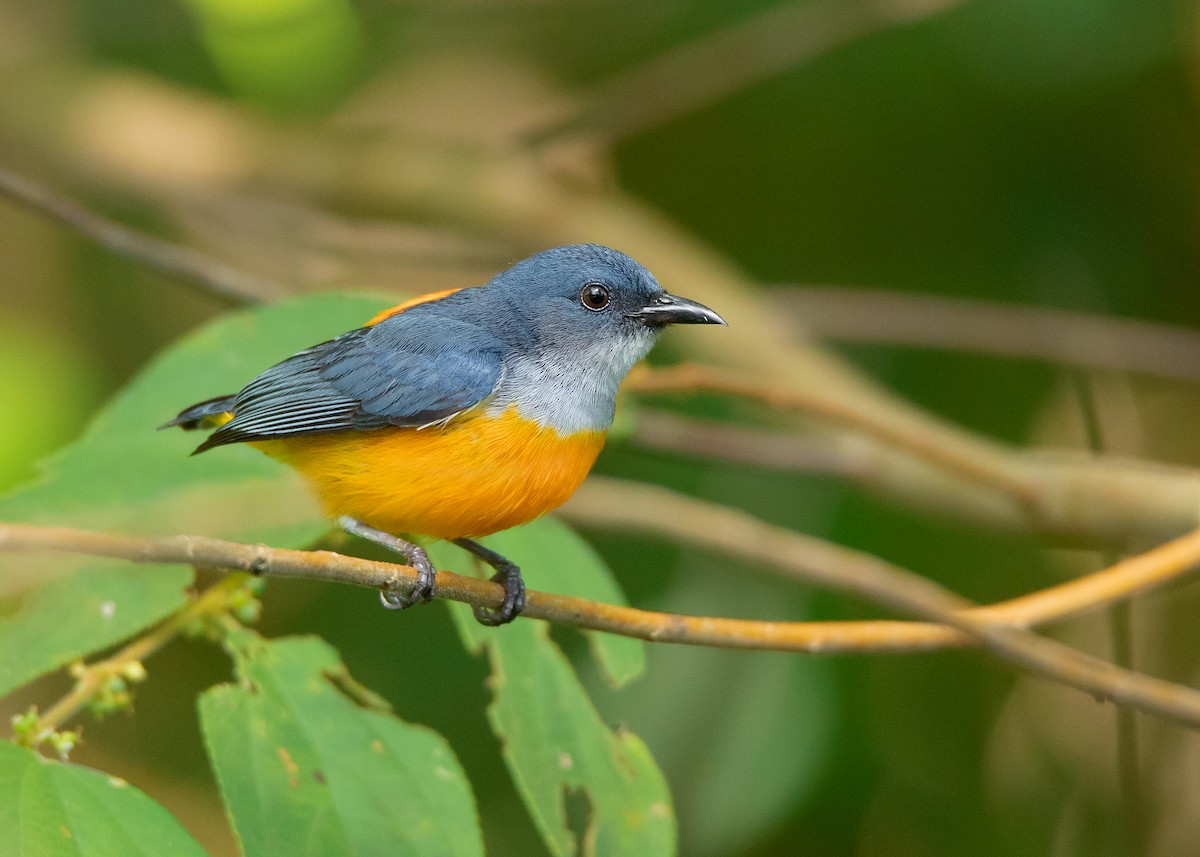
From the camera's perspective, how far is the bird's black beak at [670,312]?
3.29 metres

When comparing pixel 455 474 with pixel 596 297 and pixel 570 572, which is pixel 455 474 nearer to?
pixel 570 572

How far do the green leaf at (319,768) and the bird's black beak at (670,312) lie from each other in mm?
1322

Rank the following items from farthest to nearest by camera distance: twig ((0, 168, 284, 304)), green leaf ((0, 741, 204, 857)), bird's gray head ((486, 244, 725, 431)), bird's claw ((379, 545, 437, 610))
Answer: twig ((0, 168, 284, 304)) → bird's gray head ((486, 244, 725, 431)) → bird's claw ((379, 545, 437, 610)) → green leaf ((0, 741, 204, 857))

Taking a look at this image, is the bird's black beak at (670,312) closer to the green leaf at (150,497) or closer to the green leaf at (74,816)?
the green leaf at (150,497)

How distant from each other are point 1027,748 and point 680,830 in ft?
4.65

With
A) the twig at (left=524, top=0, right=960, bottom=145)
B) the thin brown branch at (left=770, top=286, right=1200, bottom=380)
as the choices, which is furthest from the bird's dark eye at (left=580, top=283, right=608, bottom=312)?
the twig at (left=524, top=0, right=960, bottom=145)

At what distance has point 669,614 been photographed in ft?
8.40

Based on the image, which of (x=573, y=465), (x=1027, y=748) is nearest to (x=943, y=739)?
(x=1027, y=748)

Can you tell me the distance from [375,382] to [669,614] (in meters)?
1.02

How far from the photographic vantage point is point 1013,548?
549 cm

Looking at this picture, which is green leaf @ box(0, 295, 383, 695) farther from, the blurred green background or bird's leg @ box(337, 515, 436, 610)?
the blurred green background

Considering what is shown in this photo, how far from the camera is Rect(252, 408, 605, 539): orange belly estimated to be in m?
2.81

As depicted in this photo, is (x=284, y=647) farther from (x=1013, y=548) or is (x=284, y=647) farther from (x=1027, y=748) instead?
(x=1013, y=548)

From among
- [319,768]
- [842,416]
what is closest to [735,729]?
[842,416]
